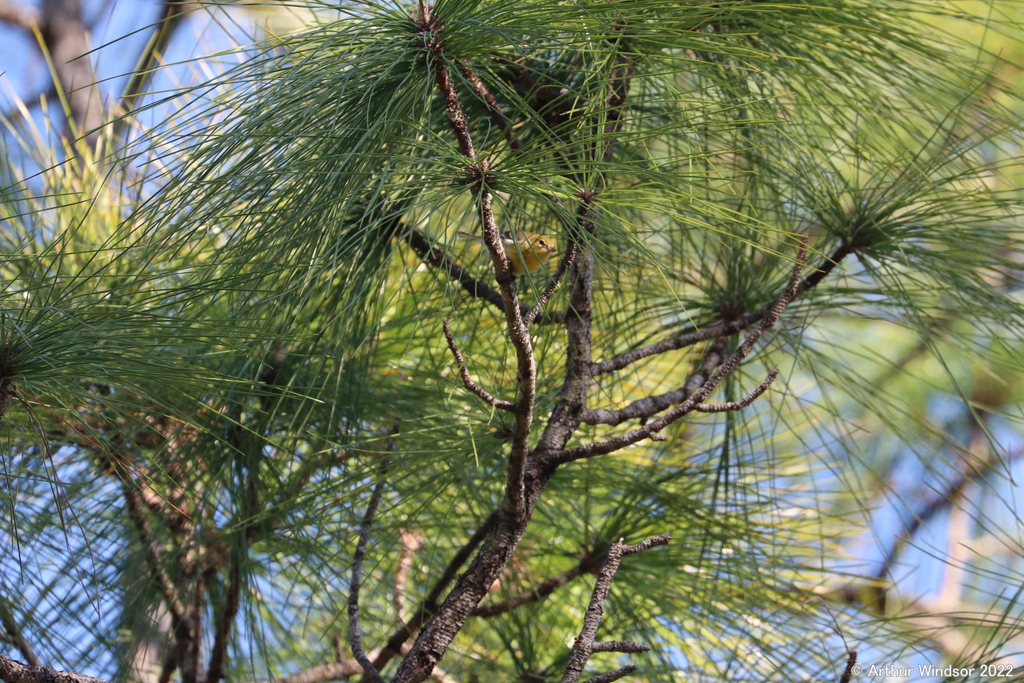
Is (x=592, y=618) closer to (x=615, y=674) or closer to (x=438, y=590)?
(x=615, y=674)

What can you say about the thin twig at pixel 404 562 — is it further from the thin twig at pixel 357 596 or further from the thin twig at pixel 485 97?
the thin twig at pixel 485 97

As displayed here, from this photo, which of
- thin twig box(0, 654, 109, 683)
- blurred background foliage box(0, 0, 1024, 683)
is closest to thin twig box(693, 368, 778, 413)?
blurred background foliage box(0, 0, 1024, 683)

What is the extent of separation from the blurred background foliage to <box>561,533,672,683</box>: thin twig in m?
0.16

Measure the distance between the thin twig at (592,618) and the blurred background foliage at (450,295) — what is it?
6.5 inches

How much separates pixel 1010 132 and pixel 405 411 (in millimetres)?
642

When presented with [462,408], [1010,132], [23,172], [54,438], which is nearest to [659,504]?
[462,408]

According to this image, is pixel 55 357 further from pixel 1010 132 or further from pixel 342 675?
pixel 1010 132

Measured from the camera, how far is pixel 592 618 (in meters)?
0.52

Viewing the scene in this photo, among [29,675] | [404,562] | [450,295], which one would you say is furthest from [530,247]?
[404,562]

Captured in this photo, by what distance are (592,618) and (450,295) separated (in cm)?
23

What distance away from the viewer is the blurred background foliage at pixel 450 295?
1.89 ft

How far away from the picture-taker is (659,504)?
923 mm

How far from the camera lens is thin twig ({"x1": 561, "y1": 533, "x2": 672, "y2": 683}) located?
1.66 ft

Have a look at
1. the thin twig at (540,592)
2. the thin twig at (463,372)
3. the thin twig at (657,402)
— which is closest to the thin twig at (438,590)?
the thin twig at (540,592)
